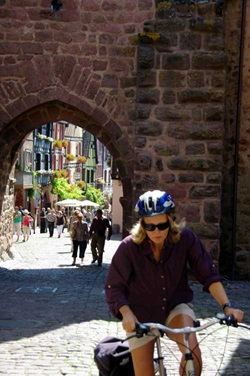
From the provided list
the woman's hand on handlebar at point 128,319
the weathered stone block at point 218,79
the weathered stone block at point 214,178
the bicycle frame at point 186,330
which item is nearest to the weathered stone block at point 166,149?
the weathered stone block at point 214,178

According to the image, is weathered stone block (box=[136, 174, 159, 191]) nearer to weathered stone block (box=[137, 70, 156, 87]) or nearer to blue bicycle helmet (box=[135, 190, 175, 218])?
weathered stone block (box=[137, 70, 156, 87])

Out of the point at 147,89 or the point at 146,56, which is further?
the point at 147,89

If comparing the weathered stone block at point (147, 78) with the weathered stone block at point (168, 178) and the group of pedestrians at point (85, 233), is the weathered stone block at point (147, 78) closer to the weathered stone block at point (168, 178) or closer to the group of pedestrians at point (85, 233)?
the weathered stone block at point (168, 178)

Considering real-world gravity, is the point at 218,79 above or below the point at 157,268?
above

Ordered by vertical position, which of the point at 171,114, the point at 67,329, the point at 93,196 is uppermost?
the point at 171,114

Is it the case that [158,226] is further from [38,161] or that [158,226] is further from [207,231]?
[38,161]

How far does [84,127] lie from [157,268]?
11.3m

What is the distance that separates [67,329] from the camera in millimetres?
7957

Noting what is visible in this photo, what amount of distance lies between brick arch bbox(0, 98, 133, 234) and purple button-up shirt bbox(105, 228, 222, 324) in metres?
9.83

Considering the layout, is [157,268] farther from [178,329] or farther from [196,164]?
[196,164]

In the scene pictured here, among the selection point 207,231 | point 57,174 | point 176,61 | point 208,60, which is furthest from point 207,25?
point 57,174

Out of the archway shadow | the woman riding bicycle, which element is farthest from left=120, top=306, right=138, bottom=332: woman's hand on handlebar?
the archway shadow

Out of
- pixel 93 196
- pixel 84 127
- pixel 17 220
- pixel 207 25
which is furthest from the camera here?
pixel 93 196

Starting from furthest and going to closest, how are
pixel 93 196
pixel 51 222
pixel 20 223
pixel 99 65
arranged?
1. pixel 93 196
2. pixel 51 222
3. pixel 20 223
4. pixel 99 65
